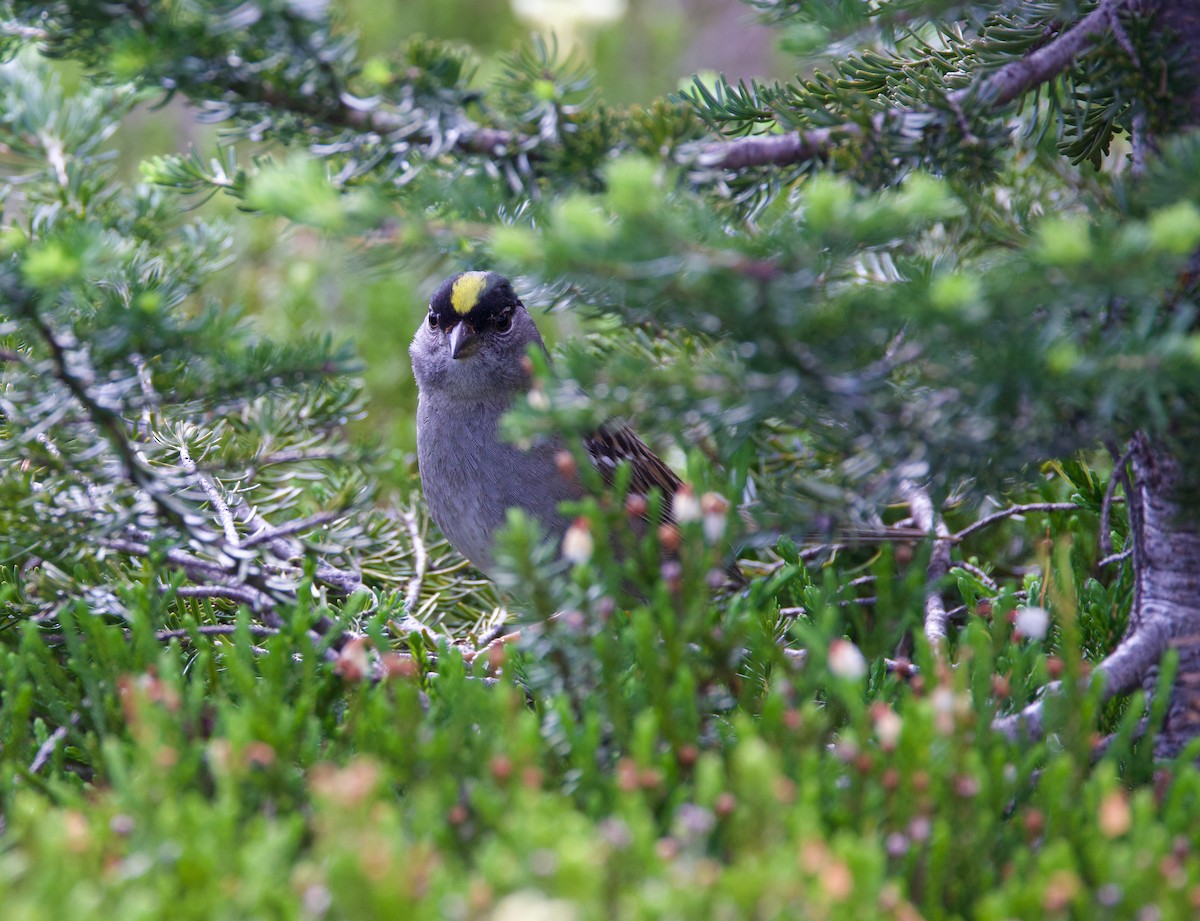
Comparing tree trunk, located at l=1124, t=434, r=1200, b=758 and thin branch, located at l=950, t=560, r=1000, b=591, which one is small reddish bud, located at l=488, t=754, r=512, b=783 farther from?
thin branch, located at l=950, t=560, r=1000, b=591

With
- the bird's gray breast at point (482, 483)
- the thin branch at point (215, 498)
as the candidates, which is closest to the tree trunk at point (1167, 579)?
the bird's gray breast at point (482, 483)

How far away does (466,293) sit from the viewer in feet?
10.7

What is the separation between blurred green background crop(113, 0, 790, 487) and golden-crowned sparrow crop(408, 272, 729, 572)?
0.51ft

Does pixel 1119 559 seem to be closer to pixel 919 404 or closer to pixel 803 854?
pixel 919 404

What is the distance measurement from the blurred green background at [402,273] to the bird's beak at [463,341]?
0.27 meters

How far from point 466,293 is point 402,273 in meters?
0.31

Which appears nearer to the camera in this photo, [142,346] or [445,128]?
[142,346]

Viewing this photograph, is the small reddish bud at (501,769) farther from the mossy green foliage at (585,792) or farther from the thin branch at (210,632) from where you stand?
the thin branch at (210,632)

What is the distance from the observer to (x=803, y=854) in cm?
124

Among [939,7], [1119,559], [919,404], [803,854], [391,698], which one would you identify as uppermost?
[939,7]

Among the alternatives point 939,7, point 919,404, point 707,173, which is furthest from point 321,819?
point 939,7

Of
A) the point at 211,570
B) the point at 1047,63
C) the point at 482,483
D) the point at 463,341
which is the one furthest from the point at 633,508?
the point at 463,341

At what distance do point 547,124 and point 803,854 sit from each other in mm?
1393

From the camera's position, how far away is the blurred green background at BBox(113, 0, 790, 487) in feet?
13.5
